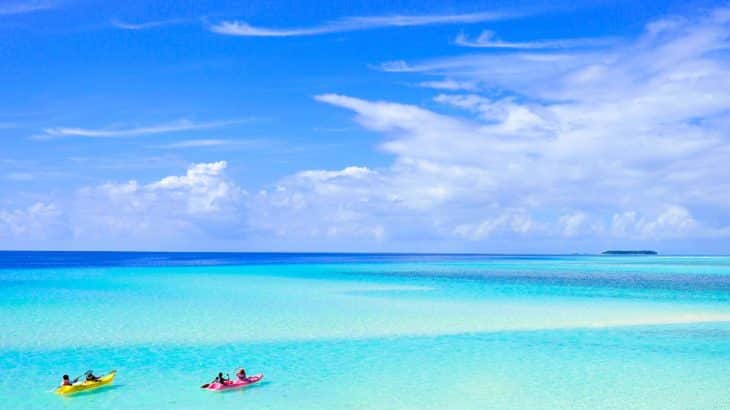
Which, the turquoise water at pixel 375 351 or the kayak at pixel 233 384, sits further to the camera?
the kayak at pixel 233 384

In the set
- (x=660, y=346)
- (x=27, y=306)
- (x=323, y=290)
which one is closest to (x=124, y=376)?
(x=660, y=346)

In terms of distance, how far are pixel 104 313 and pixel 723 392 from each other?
76.9 feet

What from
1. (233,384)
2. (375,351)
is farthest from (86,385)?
(375,351)

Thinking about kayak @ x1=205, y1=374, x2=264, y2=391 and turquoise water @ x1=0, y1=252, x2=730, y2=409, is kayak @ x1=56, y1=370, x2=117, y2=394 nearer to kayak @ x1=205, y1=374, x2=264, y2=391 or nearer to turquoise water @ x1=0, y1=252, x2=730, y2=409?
turquoise water @ x1=0, y1=252, x2=730, y2=409

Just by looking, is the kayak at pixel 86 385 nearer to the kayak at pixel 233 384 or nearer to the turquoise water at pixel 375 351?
the turquoise water at pixel 375 351

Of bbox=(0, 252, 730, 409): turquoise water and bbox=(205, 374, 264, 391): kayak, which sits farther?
bbox=(205, 374, 264, 391): kayak

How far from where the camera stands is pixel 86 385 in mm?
14797

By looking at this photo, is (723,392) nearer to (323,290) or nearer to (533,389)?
(533,389)

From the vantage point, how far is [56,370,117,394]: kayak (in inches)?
573

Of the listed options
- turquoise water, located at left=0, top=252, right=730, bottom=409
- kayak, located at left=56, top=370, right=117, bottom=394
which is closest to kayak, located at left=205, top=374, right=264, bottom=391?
turquoise water, located at left=0, top=252, right=730, bottom=409

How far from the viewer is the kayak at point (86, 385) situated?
1455 centimetres

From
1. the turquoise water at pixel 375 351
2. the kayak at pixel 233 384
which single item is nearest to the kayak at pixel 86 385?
the turquoise water at pixel 375 351

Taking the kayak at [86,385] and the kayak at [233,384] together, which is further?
the kayak at [233,384]

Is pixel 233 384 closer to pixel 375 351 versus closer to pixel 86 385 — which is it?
pixel 86 385
